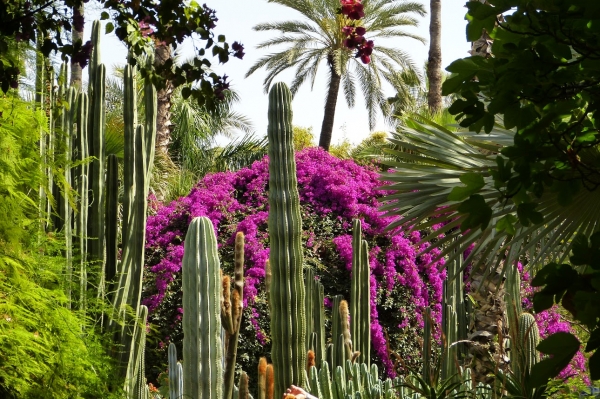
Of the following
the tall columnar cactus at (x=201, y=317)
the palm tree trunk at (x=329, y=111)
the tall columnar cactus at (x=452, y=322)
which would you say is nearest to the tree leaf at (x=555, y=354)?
the tall columnar cactus at (x=201, y=317)

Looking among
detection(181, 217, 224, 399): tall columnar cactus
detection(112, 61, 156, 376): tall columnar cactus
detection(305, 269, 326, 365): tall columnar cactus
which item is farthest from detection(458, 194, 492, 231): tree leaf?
detection(305, 269, 326, 365): tall columnar cactus

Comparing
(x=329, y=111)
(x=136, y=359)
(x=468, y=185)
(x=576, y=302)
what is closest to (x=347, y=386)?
(x=136, y=359)

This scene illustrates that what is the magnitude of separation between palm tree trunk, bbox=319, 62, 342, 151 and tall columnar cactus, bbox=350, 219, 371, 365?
9958 millimetres

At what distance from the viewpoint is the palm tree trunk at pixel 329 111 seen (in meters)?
17.4

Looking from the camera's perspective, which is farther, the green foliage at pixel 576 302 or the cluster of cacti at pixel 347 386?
the cluster of cacti at pixel 347 386

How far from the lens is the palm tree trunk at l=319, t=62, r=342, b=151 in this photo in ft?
57.1

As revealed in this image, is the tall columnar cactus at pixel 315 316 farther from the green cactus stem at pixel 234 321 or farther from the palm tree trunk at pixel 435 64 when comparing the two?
the palm tree trunk at pixel 435 64

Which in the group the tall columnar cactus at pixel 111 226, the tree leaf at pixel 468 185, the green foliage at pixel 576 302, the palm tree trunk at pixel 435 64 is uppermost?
the palm tree trunk at pixel 435 64

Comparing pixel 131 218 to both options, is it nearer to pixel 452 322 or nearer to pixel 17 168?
pixel 17 168

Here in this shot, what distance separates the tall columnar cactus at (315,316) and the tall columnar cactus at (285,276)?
127cm

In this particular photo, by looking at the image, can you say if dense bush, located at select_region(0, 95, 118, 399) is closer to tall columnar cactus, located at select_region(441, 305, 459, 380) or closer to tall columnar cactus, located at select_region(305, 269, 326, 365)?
tall columnar cactus, located at select_region(305, 269, 326, 365)

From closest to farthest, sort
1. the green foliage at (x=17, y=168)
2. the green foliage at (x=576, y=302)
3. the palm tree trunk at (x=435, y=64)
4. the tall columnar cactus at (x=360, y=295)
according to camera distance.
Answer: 1. the green foliage at (x=576, y=302)
2. the green foliage at (x=17, y=168)
3. the tall columnar cactus at (x=360, y=295)
4. the palm tree trunk at (x=435, y=64)

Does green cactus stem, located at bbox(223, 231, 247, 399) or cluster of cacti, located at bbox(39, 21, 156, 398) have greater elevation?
cluster of cacti, located at bbox(39, 21, 156, 398)

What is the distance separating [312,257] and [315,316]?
2.92 metres
